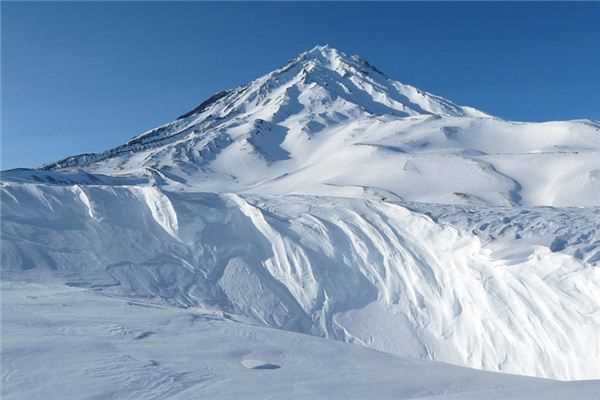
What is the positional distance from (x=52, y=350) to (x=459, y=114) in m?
56.0

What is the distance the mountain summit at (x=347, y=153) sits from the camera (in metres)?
23.1

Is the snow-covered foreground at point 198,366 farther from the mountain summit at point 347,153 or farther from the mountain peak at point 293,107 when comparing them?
the mountain peak at point 293,107

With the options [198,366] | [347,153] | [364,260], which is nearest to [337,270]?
[364,260]

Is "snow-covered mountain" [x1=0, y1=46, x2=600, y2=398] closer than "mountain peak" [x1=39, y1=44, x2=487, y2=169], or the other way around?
"snow-covered mountain" [x1=0, y1=46, x2=600, y2=398]

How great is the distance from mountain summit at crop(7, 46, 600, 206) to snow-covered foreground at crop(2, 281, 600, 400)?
51.3 ft

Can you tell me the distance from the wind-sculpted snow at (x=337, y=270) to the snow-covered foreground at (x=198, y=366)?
3.76m

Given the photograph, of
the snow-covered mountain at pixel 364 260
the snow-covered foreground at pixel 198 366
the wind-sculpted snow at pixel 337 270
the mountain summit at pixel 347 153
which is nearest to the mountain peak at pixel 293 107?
the mountain summit at pixel 347 153

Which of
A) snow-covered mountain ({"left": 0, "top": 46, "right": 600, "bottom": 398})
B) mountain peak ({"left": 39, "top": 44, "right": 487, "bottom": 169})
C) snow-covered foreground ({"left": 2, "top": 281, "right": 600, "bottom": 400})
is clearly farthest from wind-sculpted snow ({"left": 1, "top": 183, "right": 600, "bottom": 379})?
mountain peak ({"left": 39, "top": 44, "right": 487, "bottom": 169})

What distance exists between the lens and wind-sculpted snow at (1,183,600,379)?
34.4ft

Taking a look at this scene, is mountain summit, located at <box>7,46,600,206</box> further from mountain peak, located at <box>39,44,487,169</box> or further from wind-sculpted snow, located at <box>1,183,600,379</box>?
wind-sculpted snow, located at <box>1,183,600,379</box>

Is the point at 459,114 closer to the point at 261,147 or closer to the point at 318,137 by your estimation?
the point at 318,137

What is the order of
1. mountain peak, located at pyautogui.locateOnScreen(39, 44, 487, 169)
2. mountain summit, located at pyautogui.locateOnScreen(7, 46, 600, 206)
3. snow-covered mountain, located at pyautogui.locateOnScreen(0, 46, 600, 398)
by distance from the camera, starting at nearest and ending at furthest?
snow-covered mountain, located at pyautogui.locateOnScreen(0, 46, 600, 398)
mountain summit, located at pyautogui.locateOnScreen(7, 46, 600, 206)
mountain peak, located at pyautogui.locateOnScreen(39, 44, 487, 169)

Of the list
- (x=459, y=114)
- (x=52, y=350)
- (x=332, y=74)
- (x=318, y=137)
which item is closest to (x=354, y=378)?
(x=52, y=350)

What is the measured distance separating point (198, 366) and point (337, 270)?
809 cm
